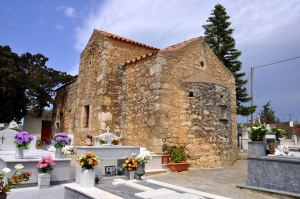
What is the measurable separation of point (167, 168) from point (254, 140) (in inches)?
128

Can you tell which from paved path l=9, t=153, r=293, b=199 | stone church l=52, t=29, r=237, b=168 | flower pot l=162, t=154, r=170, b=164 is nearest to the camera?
paved path l=9, t=153, r=293, b=199

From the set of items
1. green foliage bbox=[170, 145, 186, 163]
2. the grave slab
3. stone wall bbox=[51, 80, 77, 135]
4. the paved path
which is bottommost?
the paved path

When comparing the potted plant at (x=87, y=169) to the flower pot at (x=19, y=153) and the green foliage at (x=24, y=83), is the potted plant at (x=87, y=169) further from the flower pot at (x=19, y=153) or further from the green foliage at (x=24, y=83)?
the green foliage at (x=24, y=83)

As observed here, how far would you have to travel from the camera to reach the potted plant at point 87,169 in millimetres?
5398

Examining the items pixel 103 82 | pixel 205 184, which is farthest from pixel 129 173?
pixel 103 82

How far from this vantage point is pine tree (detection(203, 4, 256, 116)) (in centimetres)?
1978

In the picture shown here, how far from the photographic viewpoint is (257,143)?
21.6ft

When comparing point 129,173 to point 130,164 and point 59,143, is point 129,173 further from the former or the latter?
point 59,143

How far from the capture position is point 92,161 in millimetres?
5535

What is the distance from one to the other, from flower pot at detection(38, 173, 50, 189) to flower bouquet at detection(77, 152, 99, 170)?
1671mm

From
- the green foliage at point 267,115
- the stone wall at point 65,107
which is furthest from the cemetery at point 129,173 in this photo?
the green foliage at point 267,115

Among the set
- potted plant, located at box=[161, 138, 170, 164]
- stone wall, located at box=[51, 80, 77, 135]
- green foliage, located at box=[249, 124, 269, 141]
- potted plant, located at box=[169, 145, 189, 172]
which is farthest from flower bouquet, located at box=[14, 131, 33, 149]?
stone wall, located at box=[51, 80, 77, 135]

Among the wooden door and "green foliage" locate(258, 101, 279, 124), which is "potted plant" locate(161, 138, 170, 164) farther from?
"green foliage" locate(258, 101, 279, 124)

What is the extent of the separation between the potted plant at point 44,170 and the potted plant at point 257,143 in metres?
5.60
